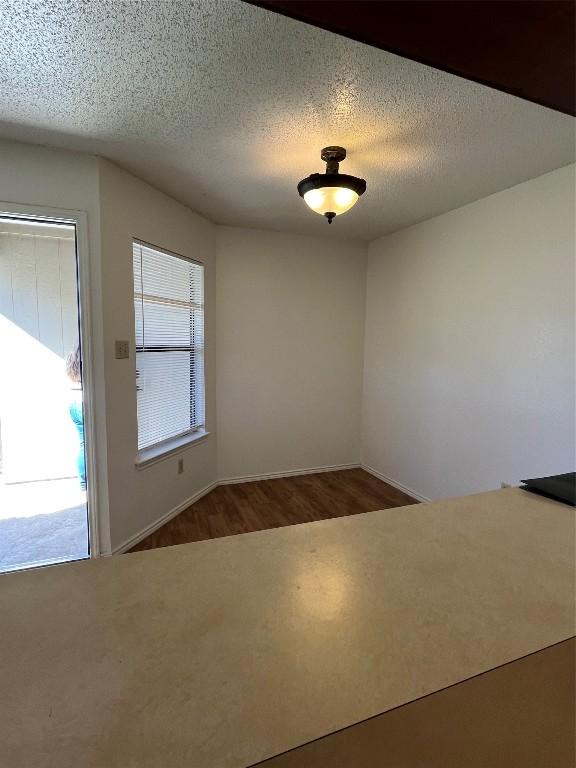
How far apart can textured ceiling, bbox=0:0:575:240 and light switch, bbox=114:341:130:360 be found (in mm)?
1154

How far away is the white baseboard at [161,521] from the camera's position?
2.58m

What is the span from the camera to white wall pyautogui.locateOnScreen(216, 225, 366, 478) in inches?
148

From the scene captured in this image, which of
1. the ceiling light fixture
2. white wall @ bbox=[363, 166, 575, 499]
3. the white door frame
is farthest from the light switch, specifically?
white wall @ bbox=[363, 166, 575, 499]

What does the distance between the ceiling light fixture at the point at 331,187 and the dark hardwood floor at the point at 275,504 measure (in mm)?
2354

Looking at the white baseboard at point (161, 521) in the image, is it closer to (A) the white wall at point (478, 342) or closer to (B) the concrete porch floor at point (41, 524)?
(B) the concrete porch floor at point (41, 524)

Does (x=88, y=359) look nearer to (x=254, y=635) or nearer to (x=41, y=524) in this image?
(x=41, y=524)

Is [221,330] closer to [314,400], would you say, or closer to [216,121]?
[314,400]

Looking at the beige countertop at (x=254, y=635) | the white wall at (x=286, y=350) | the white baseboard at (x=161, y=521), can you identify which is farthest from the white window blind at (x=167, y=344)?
the beige countertop at (x=254, y=635)

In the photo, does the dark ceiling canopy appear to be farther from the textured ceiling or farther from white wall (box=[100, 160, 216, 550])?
white wall (box=[100, 160, 216, 550])

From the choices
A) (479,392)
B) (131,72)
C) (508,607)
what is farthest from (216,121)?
(479,392)

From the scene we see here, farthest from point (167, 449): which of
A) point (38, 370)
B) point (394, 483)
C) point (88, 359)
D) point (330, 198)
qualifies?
point (394, 483)

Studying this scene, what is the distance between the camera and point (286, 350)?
3.97 metres

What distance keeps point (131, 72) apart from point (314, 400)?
3164mm

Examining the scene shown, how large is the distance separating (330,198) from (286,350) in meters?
2.05
